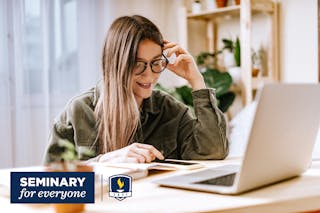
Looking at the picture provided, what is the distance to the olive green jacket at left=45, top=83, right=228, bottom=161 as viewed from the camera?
109 centimetres

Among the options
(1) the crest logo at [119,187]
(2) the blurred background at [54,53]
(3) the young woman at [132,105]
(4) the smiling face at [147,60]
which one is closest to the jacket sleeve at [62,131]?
(3) the young woman at [132,105]

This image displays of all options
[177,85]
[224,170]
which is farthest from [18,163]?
[224,170]

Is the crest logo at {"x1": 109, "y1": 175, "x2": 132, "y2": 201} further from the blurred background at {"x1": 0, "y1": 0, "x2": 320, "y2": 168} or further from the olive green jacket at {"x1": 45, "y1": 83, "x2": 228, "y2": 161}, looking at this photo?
the blurred background at {"x1": 0, "y1": 0, "x2": 320, "y2": 168}

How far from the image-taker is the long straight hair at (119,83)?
41.3 inches

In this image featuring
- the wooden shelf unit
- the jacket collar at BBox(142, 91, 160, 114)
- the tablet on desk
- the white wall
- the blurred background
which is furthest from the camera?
the wooden shelf unit

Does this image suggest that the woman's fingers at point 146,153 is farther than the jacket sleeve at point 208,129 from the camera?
No

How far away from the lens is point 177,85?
98.3 inches

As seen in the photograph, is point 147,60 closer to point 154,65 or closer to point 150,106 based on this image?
point 154,65

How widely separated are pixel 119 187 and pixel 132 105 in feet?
1.46

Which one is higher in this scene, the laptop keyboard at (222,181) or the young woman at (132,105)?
the young woman at (132,105)

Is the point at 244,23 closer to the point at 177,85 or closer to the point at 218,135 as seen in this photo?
the point at 177,85

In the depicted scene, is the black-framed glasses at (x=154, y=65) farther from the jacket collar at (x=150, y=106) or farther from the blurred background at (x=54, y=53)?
the blurred background at (x=54, y=53)

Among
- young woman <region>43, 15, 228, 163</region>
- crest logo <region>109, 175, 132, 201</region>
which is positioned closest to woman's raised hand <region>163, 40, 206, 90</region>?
young woman <region>43, 15, 228, 163</region>

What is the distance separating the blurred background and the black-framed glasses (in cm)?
101
